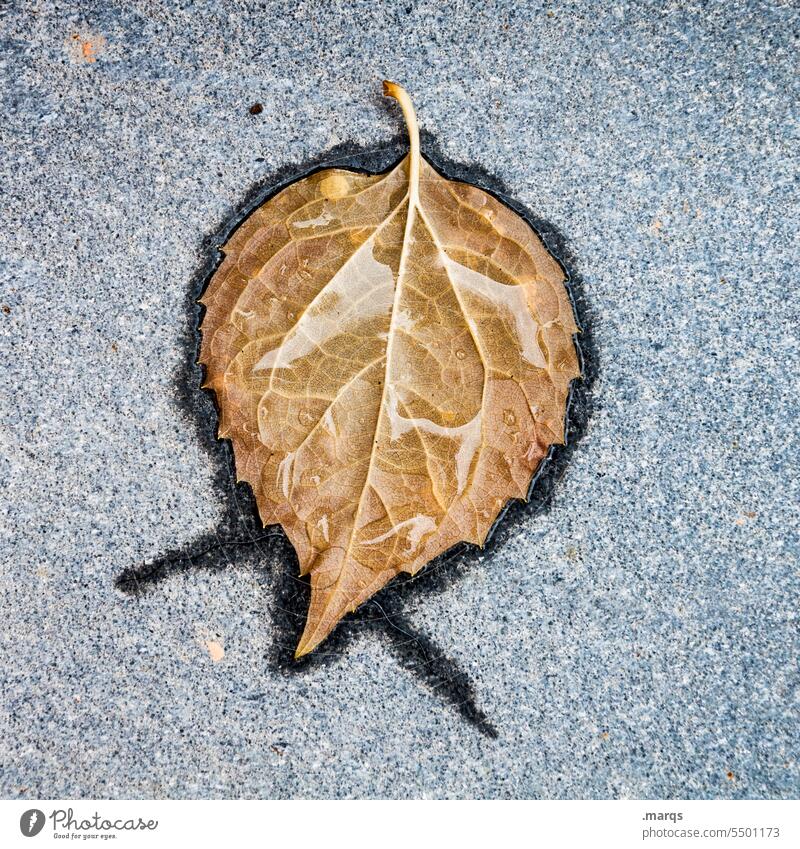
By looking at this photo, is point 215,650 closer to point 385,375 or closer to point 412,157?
point 385,375

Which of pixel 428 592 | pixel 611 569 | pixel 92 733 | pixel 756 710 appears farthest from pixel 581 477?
pixel 92 733

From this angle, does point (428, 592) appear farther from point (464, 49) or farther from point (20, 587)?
point (464, 49)

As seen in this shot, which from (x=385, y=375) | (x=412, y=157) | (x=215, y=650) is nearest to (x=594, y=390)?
(x=385, y=375)

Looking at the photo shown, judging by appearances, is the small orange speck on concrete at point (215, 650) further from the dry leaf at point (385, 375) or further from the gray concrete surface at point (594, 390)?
the dry leaf at point (385, 375)

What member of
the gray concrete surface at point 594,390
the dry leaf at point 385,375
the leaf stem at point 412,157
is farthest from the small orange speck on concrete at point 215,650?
the leaf stem at point 412,157

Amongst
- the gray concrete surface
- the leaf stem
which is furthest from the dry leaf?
the gray concrete surface

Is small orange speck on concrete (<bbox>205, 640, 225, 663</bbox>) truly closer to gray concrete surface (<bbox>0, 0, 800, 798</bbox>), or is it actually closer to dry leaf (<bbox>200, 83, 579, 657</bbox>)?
gray concrete surface (<bbox>0, 0, 800, 798</bbox>)

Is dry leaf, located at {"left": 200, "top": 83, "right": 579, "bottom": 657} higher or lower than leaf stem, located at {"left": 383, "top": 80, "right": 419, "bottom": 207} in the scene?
lower
